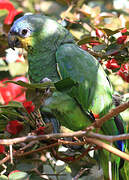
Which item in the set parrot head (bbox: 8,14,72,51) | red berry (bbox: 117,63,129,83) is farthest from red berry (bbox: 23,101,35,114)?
red berry (bbox: 117,63,129,83)

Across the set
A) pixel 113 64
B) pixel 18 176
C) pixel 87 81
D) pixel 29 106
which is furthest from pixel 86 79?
pixel 18 176

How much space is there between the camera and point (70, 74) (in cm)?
136

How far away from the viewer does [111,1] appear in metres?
3.43

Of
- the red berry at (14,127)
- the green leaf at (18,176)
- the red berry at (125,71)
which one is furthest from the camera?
the red berry at (125,71)

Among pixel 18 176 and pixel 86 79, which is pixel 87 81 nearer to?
pixel 86 79

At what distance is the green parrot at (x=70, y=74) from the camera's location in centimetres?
133

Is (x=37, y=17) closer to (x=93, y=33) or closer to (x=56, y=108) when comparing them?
(x=93, y=33)

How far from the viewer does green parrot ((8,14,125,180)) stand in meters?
1.33

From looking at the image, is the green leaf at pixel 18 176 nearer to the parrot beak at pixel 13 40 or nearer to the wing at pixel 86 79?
the wing at pixel 86 79

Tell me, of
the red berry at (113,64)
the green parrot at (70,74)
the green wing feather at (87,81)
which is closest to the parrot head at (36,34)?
the green parrot at (70,74)

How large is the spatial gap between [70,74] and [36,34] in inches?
11.8

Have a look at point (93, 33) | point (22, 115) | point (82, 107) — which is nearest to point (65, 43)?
point (93, 33)

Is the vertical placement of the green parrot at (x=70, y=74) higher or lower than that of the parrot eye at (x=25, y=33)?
lower

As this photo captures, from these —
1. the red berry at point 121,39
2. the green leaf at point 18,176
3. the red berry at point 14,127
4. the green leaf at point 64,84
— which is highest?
the red berry at point 121,39
